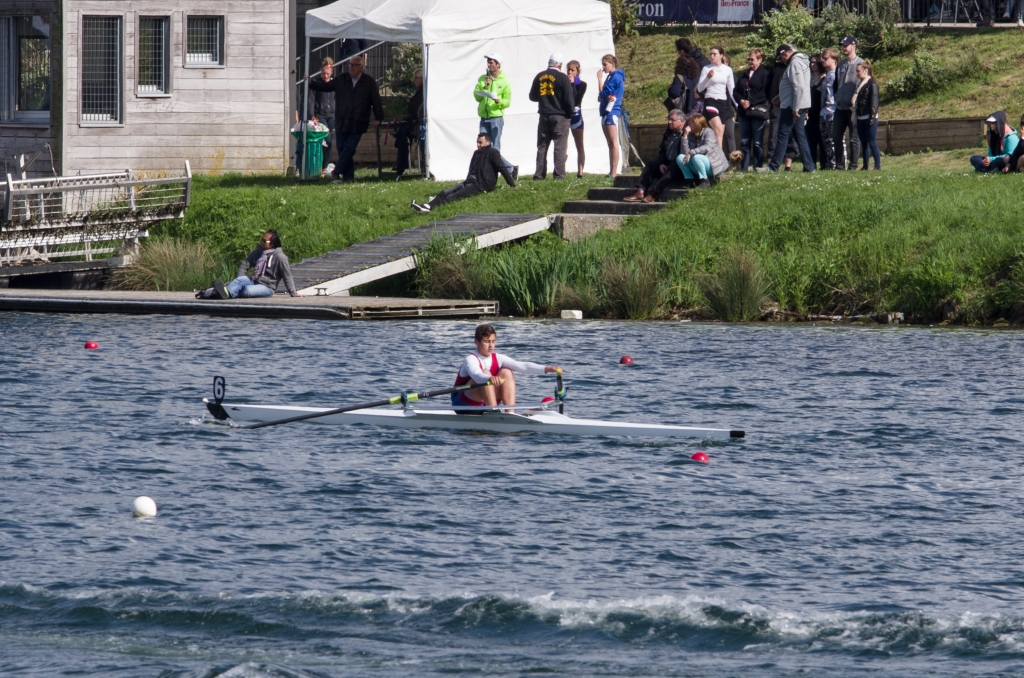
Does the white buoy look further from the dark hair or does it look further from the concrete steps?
the dark hair

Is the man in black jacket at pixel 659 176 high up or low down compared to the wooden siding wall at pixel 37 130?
down

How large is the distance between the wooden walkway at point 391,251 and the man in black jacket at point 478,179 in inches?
30.8

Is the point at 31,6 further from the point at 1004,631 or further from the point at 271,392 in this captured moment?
the point at 1004,631

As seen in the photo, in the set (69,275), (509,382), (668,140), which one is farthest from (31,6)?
(509,382)

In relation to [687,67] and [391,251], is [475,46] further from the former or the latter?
[391,251]

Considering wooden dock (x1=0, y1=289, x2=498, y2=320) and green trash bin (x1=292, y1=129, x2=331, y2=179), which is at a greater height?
green trash bin (x1=292, y1=129, x2=331, y2=179)

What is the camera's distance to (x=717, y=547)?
36.8ft

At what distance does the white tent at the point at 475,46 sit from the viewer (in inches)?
1096

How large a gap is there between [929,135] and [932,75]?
177 inches

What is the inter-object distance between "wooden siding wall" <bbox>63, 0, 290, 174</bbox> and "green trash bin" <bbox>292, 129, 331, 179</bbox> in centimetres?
173

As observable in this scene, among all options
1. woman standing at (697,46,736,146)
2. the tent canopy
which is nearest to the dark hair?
woman standing at (697,46,736,146)

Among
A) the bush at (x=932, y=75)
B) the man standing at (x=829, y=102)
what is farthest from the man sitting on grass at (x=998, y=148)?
the bush at (x=932, y=75)

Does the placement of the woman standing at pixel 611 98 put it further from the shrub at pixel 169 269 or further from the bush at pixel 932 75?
the bush at pixel 932 75

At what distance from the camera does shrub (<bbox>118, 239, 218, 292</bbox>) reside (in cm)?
2628
